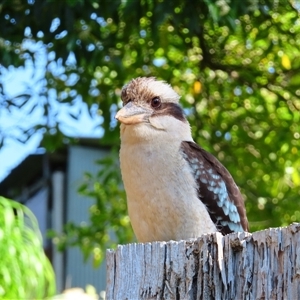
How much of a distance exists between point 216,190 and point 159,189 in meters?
0.38

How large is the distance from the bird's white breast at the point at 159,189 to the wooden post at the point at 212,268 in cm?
90

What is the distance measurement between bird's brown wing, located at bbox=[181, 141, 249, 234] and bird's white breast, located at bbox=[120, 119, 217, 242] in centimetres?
6

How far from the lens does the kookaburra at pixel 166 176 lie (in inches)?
126

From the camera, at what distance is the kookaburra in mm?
3201

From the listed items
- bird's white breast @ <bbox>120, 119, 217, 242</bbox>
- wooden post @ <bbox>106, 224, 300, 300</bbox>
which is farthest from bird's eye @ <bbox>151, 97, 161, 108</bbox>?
wooden post @ <bbox>106, 224, 300, 300</bbox>

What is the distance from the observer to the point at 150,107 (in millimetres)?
3508

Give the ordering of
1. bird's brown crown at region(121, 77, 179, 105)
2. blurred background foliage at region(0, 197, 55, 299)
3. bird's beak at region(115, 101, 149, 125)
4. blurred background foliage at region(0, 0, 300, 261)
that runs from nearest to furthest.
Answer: bird's beak at region(115, 101, 149, 125) → bird's brown crown at region(121, 77, 179, 105) → blurred background foliage at region(0, 197, 55, 299) → blurred background foliage at region(0, 0, 300, 261)

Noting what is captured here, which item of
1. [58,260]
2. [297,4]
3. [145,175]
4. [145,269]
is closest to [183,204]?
[145,175]

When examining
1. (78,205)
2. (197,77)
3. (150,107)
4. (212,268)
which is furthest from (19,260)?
(78,205)

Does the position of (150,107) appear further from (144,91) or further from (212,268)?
(212,268)

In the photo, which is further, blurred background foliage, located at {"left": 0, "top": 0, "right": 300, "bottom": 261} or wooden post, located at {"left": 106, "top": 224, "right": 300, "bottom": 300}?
blurred background foliage, located at {"left": 0, "top": 0, "right": 300, "bottom": 261}

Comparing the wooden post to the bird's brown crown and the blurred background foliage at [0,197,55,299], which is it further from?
the blurred background foliage at [0,197,55,299]

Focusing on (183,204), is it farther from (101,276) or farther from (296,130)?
(101,276)

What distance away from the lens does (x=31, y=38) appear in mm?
6109
